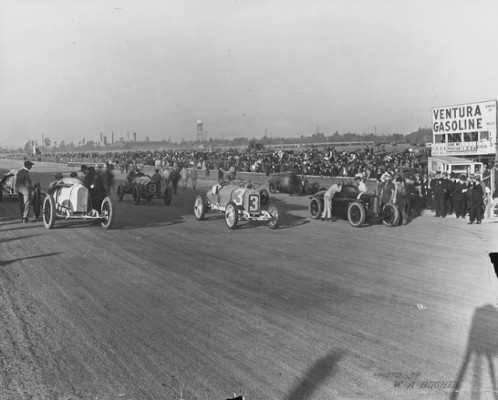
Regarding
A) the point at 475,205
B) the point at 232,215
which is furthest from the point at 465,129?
the point at 232,215

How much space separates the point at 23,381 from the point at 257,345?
87.9 inches

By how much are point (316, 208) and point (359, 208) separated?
6.84 ft

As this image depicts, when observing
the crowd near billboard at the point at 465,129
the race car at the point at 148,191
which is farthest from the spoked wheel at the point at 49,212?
the crowd near billboard at the point at 465,129

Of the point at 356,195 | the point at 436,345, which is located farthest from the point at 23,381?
the point at 356,195

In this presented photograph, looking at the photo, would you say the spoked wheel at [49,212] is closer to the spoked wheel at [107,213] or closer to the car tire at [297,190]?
the spoked wheel at [107,213]

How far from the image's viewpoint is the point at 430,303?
667cm

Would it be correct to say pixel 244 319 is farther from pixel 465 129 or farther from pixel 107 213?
pixel 465 129

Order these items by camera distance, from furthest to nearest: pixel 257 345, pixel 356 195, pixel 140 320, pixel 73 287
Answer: pixel 356 195 → pixel 73 287 → pixel 140 320 → pixel 257 345

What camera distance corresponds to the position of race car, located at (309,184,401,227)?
14234 mm

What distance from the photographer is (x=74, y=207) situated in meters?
12.7

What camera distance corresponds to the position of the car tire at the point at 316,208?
51.5ft

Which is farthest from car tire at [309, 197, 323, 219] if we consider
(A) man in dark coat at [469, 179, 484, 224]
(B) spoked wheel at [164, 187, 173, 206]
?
(B) spoked wheel at [164, 187, 173, 206]

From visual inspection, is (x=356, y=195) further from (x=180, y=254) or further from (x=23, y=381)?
(x=23, y=381)

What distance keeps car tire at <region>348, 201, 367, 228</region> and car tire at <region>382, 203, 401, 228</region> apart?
81 cm
